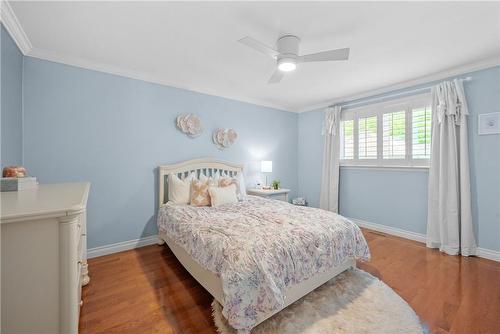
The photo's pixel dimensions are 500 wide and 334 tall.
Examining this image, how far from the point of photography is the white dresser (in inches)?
36.6

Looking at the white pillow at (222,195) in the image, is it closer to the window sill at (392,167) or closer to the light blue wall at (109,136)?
the light blue wall at (109,136)

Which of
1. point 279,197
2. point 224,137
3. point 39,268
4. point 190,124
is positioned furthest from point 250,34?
point 279,197

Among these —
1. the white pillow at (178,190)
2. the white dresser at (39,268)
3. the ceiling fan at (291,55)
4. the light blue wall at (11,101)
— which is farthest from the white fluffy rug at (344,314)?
the light blue wall at (11,101)

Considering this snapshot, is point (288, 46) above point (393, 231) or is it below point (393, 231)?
above

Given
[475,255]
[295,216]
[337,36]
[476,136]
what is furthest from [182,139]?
[475,255]

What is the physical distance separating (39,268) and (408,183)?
14.0ft

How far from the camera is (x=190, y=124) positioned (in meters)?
3.45

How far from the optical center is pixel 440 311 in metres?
1.77

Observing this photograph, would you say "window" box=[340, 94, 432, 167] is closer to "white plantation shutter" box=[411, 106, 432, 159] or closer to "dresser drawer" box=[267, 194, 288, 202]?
"white plantation shutter" box=[411, 106, 432, 159]

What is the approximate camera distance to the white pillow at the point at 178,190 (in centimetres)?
302

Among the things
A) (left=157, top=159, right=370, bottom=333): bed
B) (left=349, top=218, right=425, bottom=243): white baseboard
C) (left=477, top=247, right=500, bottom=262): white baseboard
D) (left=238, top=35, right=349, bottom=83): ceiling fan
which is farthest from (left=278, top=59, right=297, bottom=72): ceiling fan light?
(left=477, top=247, right=500, bottom=262): white baseboard

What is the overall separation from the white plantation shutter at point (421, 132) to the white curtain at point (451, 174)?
0.55 ft

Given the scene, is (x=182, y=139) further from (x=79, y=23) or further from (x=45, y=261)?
Result: (x=45, y=261)

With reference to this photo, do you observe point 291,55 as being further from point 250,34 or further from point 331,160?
point 331,160
